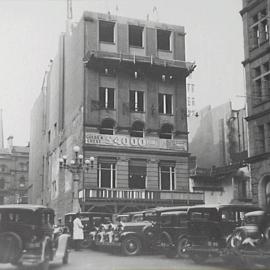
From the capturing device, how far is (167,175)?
44.7 ft

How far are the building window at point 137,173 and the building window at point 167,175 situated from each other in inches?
18.5

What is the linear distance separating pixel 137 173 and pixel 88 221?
19.3 feet

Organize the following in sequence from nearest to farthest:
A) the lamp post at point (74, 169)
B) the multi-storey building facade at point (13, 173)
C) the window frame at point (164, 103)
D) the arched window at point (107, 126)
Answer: the multi-storey building facade at point (13, 173) < the lamp post at point (74, 169) < the window frame at point (164, 103) < the arched window at point (107, 126)

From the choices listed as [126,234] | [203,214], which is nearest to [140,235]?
[126,234]

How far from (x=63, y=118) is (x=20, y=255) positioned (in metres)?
2.88

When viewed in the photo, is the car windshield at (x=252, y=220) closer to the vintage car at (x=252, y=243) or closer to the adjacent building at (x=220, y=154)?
the vintage car at (x=252, y=243)

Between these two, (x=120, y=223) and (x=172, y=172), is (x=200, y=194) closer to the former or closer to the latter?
(x=120, y=223)

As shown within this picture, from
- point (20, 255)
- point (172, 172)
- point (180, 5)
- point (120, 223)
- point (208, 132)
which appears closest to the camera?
point (20, 255)

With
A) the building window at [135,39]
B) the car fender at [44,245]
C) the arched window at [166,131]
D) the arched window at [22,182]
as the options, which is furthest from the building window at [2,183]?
the arched window at [166,131]

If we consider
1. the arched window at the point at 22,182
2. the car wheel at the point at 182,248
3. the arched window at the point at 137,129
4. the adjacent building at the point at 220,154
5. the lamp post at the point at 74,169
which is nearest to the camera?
the car wheel at the point at 182,248

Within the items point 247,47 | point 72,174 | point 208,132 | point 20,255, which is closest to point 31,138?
point 72,174

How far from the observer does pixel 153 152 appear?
12898mm

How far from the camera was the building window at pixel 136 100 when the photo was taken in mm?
12562

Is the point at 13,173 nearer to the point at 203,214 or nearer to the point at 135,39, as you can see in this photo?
the point at 203,214
